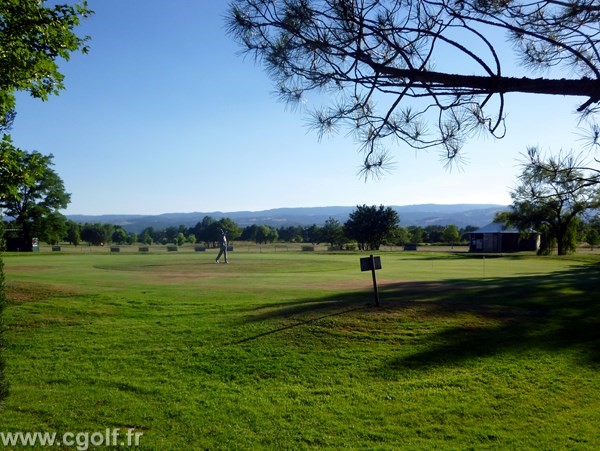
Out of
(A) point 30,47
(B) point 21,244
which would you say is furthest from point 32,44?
(B) point 21,244

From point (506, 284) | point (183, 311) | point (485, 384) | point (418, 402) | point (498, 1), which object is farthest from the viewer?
point (506, 284)

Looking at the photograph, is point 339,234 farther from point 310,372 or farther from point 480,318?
point 310,372

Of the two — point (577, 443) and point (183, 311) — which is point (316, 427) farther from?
point (183, 311)

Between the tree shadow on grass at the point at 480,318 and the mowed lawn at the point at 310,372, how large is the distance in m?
0.06

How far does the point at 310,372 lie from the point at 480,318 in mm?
5077

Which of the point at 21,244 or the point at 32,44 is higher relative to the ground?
the point at 32,44

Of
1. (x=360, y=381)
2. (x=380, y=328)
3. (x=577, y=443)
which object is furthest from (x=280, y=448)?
(x=380, y=328)

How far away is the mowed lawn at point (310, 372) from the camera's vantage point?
6.70 metres

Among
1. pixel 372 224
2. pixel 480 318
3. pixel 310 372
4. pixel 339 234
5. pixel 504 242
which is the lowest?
pixel 310 372

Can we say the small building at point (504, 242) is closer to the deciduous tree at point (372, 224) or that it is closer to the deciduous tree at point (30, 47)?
the deciduous tree at point (372, 224)

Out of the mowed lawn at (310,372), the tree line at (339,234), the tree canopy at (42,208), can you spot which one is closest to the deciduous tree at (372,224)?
the tree line at (339,234)

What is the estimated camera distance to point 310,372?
8672mm

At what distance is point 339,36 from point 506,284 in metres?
15.1

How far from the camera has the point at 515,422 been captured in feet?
23.1
